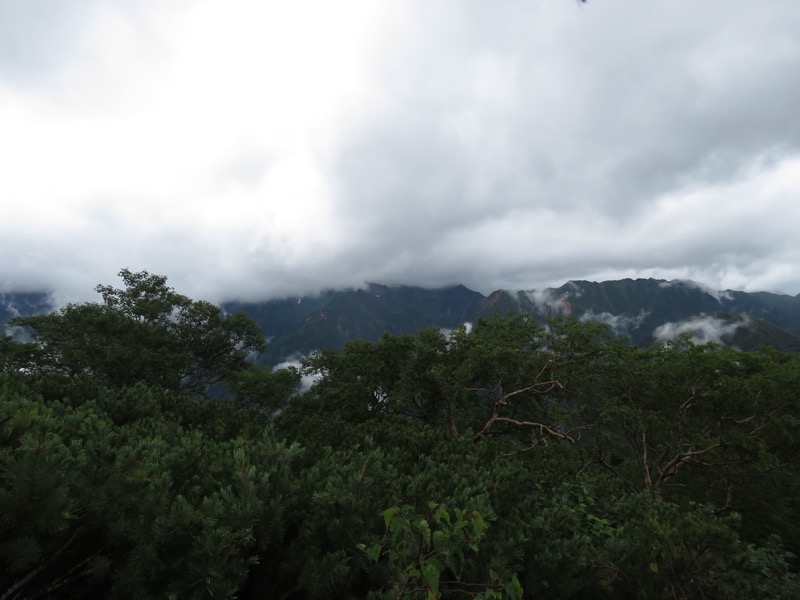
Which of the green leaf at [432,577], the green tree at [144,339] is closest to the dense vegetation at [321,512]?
the green leaf at [432,577]

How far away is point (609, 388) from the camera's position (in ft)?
62.6

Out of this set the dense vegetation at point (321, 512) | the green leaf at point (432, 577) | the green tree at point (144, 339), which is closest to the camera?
the green leaf at point (432, 577)

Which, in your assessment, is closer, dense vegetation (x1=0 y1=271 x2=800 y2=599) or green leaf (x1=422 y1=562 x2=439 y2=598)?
green leaf (x1=422 y1=562 x2=439 y2=598)

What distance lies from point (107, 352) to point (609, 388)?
28764 millimetres

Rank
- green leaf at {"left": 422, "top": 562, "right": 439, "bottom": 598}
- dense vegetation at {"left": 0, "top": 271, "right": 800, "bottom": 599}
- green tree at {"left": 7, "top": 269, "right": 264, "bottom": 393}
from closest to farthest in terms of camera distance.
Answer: green leaf at {"left": 422, "top": 562, "right": 439, "bottom": 598}
dense vegetation at {"left": 0, "top": 271, "right": 800, "bottom": 599}
green tree at {"left": 7, "top": 269, "right": 264, "bottom": 393}

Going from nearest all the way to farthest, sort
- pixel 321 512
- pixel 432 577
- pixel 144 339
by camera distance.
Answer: pixel 432 577 → pixel 321 512 → pixel 144 339

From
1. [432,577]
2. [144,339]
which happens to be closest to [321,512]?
[432,577]

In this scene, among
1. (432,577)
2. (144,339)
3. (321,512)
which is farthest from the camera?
(144,339)

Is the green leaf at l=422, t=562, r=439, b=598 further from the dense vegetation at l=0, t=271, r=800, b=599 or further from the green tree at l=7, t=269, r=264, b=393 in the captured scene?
the green tree at l=7, t=269, r=264, b=393

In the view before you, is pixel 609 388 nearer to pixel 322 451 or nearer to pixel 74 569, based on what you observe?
pixel 322 451

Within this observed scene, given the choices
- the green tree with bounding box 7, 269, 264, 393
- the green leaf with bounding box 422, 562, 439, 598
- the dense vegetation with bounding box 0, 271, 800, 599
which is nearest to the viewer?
the green leaf with bounding box 422, 562, 439, 598

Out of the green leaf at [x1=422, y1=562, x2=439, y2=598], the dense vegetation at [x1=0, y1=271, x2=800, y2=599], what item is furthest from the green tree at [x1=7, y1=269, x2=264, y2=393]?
the green leaf at [x1=422, y1=562, x2=439, y2=598]

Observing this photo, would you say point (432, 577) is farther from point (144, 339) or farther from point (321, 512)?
point (144, 339)

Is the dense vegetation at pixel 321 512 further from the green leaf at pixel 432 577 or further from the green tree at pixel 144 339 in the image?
the green tree at pixel 144 339
